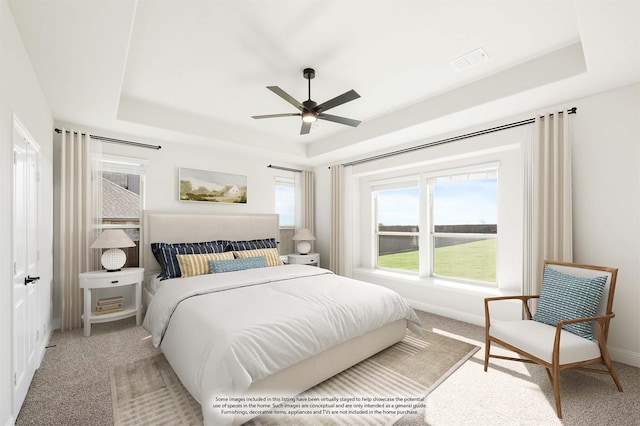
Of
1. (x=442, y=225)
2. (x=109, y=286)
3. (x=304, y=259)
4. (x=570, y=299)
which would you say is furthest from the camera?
(x=304, y=259)

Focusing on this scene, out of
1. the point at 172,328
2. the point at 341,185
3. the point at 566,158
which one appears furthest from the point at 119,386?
the point at 566,158

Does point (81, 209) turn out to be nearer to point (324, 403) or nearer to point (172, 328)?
point (172, 328)

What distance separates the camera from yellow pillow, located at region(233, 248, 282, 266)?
160 inches

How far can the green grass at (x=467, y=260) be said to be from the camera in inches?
153

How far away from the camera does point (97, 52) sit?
2078mm

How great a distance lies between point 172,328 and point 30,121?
192cm

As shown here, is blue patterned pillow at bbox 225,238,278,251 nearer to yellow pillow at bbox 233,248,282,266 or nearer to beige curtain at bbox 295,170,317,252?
yellow pillow at bbox 233,248,282,266

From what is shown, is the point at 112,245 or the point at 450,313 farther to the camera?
the point at 450,313

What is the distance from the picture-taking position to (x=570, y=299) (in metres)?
2.34

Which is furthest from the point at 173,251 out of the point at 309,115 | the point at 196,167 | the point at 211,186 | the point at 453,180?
the point at 453,180

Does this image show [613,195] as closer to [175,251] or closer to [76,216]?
[175,251]

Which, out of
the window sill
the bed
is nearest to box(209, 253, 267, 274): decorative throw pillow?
the bed

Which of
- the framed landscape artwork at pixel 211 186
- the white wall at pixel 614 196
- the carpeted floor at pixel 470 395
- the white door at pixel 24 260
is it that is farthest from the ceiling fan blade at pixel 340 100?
the framed landscape artwork at pixel 211 186

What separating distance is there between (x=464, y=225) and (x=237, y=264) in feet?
10.5
